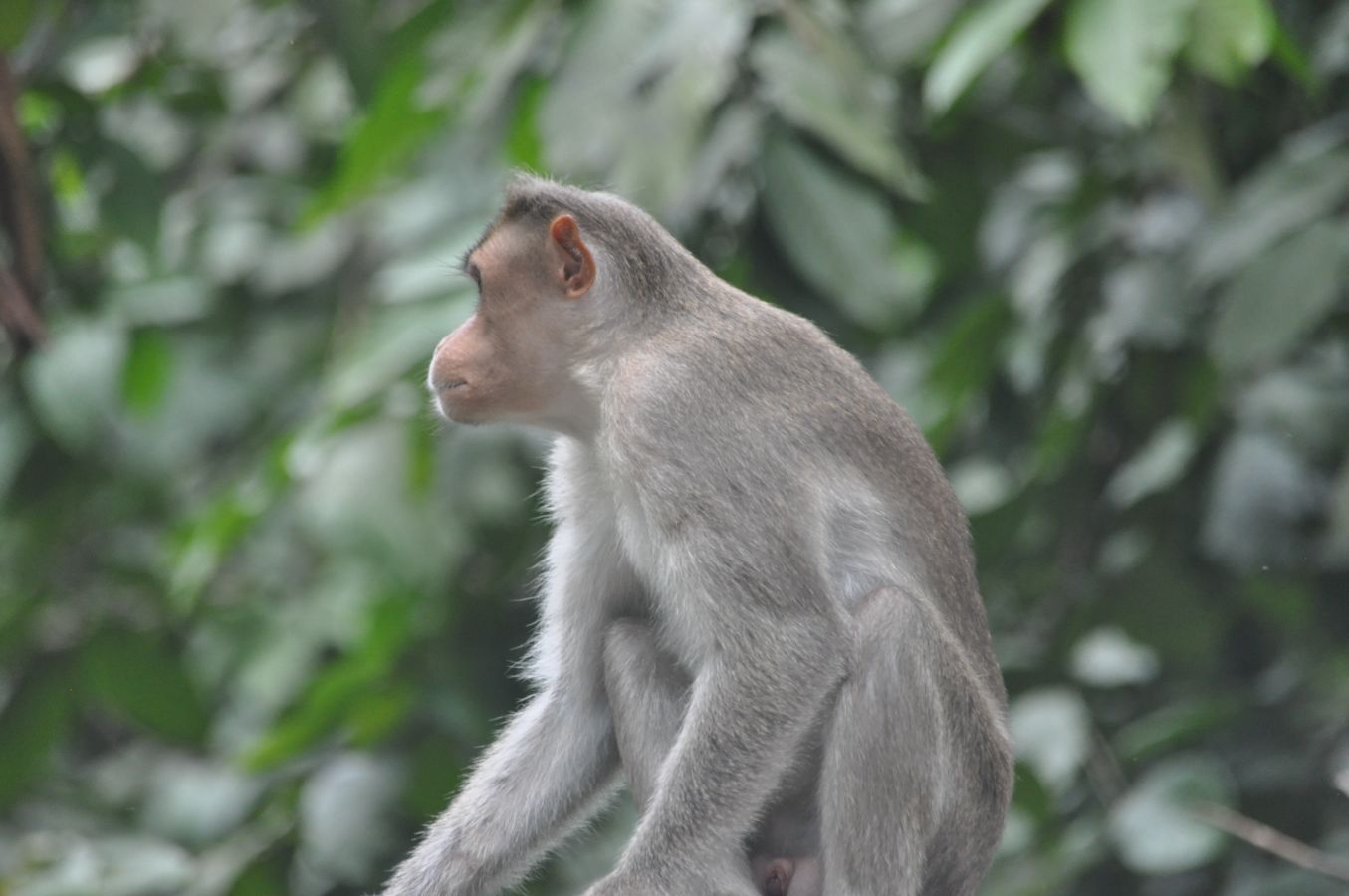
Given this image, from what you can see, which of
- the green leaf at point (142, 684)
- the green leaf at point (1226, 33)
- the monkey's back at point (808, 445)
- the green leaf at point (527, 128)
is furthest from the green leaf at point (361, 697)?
the green leaf at point (1226, 33)

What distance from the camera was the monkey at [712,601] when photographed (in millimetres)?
4031

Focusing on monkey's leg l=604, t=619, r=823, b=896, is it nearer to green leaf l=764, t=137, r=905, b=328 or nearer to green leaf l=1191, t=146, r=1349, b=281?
green leaf l=764, t=137, r=905, b=328

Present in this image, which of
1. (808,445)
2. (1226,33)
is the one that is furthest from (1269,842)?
(1226,33)

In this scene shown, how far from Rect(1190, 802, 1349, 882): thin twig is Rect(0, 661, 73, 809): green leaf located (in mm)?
4052

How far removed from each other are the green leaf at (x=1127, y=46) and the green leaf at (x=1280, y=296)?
0.96 metres

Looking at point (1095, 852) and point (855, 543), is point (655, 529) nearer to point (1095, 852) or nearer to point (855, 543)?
point (855, 543)

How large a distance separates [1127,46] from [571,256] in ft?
4.81

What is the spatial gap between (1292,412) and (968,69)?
2.01 meters

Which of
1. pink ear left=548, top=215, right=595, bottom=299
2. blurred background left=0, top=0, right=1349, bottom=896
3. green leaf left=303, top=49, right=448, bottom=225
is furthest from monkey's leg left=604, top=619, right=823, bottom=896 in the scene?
green leaf left=303, top=49, right=448, bottom=225

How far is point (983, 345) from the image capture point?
18.4ft

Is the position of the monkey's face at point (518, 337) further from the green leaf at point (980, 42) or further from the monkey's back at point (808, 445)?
the green leaf at point (980, 42)

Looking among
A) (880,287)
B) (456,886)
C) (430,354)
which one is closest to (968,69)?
(880,287)

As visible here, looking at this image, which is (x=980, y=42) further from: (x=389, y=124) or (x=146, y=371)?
(x=146, y=371)

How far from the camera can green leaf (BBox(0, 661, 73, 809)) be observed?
639cm
